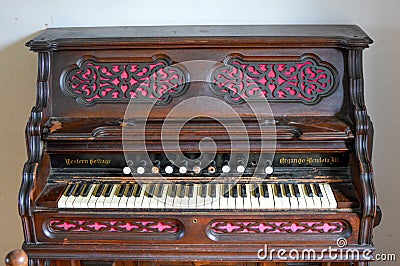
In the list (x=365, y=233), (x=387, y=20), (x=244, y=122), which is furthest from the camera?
(x=387, y=20)

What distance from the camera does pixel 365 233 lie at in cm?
183

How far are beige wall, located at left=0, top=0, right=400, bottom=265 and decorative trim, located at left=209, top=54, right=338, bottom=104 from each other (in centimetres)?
34

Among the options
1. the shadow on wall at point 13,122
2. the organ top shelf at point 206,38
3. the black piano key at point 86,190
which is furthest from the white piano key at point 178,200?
the shadow on wall at point 13,122

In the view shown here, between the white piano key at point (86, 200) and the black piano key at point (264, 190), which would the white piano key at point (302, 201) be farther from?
the white piano key at point (86, 200)

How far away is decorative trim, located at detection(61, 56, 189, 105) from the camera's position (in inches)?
79.4

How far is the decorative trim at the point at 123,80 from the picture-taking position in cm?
202

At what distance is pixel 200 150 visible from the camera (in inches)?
75.4

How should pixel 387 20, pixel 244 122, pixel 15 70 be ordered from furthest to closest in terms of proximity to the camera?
pixel 15 70
pixel 387 20
pixel 244 122

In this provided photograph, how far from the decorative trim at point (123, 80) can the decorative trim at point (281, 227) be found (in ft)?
1.68

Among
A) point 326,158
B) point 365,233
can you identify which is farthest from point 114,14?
point 365,233

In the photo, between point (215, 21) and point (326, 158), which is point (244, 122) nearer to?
point (326, 158)

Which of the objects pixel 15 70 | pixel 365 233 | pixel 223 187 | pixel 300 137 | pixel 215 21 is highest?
pixel 215 21

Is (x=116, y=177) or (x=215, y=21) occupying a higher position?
(x=215, y=21)

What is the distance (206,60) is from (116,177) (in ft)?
1.78
